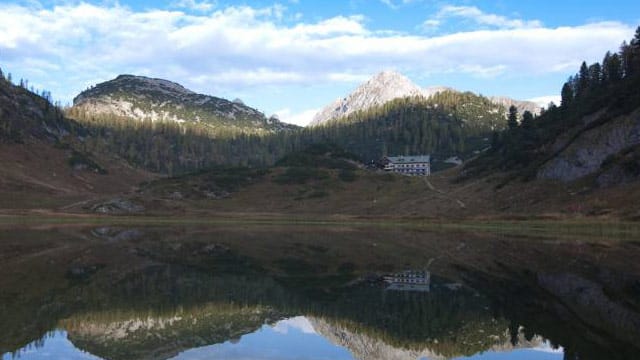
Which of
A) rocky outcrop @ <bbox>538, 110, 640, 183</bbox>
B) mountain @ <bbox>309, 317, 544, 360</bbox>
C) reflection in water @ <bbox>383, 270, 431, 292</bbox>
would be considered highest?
rocky outcrop @ <bbox>538, 110, 640, 183</bbox>

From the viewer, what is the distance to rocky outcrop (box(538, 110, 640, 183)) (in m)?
131

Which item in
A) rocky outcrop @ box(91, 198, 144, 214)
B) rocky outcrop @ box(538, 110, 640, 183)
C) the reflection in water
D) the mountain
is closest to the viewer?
the mountain

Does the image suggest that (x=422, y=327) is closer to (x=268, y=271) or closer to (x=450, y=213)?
(x=268, y=271)

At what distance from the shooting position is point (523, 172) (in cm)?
15388

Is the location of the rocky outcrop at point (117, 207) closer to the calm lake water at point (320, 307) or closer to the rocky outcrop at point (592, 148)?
the rocky outcrop at point (592, 148)

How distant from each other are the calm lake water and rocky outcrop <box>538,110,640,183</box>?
84.3 meters

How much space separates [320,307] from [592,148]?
12321 cm

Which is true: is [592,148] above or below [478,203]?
above

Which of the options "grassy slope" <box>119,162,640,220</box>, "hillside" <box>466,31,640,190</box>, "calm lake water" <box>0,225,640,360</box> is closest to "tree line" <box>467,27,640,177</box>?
"hillside" <box>466,31,640,190</box>

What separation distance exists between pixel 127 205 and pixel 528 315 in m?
166

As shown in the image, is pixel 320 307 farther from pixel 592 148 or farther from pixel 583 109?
pixel 583 109

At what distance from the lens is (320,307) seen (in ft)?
102

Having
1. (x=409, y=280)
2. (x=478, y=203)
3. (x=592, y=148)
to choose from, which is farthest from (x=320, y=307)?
(x=592, y=148)

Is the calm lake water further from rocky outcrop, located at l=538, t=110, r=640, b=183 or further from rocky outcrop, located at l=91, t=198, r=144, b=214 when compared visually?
rocky outcrop, located at l=91, t=198, r=144, b=214
